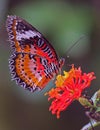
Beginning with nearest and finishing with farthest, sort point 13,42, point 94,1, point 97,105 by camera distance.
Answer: point 97,105 < point 13,42 < point 94,1

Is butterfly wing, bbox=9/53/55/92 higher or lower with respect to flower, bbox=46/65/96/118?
higher

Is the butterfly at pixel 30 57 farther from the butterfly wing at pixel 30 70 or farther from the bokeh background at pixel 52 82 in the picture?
the bokeh background at pixel 52 82

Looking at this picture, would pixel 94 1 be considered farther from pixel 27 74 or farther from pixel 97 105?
pixel 97 105

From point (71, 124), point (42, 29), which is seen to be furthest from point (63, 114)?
point (42, 29)

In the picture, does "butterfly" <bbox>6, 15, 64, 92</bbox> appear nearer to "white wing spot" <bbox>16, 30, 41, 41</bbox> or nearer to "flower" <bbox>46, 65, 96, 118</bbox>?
"white wing spot" <bbox>16, 30, 41, 41</bbox>

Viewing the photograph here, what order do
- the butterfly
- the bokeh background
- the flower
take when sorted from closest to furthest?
1. the flower
2. the butterfly
3. the bokeh background

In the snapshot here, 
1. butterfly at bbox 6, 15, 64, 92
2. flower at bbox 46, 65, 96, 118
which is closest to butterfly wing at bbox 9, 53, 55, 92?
butterfly at bbox 6, 15, 64, 92

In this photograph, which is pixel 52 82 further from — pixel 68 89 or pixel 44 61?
pixel 68 89

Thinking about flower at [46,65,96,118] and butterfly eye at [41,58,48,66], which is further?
butterfly eye at [41,58,48,66]
